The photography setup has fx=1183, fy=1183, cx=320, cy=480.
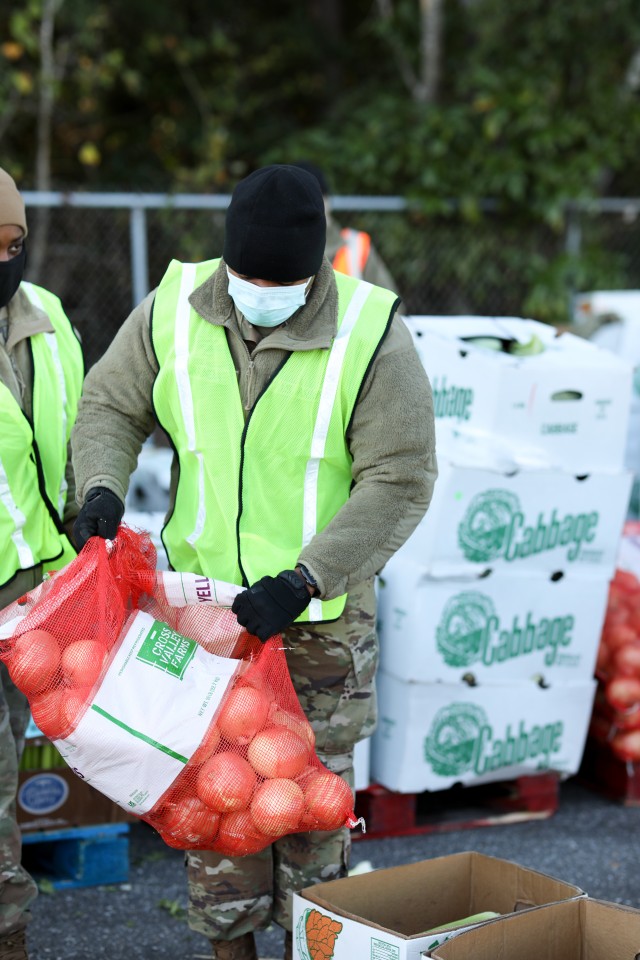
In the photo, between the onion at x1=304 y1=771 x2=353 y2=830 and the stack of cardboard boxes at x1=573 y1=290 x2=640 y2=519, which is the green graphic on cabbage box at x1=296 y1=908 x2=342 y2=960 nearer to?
the onion at x1=304 y1=771 x2=353 y2=830

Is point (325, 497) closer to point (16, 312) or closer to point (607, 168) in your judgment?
point (16, 312)

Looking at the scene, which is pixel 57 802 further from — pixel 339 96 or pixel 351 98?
pixel 339 96

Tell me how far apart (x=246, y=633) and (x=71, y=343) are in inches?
37.9

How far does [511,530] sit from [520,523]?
1.5 inches

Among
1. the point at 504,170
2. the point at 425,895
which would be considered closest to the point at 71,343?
the point at 425,895

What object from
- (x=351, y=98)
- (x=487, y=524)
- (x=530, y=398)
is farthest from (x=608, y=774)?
(x=351, y=98)

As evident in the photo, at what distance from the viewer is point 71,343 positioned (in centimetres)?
297

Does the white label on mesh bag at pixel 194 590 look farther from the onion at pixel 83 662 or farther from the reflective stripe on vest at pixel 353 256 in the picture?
the reflective stripe on vest at pixel 353 256

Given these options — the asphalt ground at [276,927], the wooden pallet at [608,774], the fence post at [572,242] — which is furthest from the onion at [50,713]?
the fence post at [572,242]

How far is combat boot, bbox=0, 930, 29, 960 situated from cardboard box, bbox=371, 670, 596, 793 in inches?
60.1

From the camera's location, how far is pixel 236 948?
283 centimetres

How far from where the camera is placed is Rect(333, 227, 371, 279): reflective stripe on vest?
17.2ft

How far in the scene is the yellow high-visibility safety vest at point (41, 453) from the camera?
8.87ft

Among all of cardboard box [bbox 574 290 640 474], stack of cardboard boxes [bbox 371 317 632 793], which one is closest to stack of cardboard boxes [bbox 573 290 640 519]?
cardboard box [bbox 574 290 640 474]
